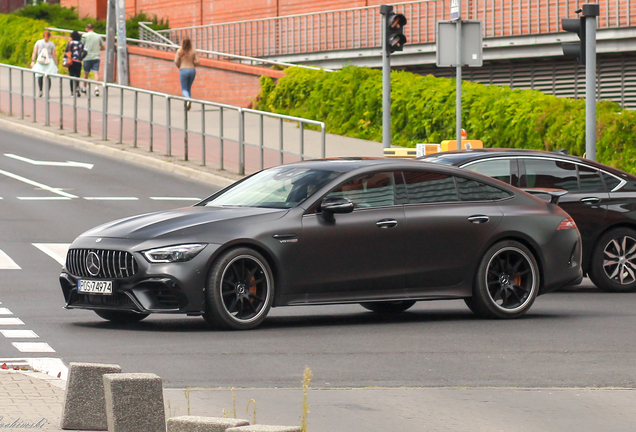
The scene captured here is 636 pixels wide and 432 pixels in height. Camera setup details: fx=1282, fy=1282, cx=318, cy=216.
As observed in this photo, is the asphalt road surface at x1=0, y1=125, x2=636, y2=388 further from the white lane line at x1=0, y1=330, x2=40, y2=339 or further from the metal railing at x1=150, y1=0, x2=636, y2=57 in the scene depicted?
the metal railing at x1=150, y1=0, x2=636, y2=57

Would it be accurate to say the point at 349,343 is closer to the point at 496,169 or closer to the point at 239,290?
the point at 239,290

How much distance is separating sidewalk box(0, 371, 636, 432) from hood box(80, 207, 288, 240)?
2.44 meters

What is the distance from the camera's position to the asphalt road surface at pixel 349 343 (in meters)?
8.32

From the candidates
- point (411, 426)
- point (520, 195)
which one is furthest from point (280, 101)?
point (411, 426)

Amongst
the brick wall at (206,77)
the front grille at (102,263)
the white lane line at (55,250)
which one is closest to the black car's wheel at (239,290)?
the front grille at (102,263)

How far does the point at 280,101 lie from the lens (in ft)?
110

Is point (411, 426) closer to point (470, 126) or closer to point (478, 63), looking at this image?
point (478, 63)

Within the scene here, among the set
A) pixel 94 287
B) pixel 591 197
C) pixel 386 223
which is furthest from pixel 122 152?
pixel 94 287

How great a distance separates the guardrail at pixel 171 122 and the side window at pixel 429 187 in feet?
37.6

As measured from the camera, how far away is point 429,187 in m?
11.3

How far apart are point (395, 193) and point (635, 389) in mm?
3648

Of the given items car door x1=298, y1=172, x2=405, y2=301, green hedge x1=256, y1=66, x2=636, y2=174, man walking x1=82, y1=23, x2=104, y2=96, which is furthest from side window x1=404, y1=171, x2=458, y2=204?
man walking x1=82, y1=23, x2=104, y2=96

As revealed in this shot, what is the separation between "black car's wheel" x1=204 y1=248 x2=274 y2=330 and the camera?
1011 cm

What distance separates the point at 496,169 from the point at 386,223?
2967mm
